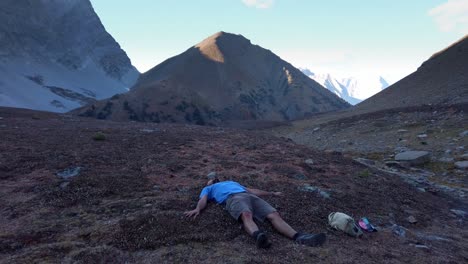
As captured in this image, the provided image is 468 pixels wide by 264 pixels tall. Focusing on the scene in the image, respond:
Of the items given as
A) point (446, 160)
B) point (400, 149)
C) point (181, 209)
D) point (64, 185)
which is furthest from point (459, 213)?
point (64, 185)

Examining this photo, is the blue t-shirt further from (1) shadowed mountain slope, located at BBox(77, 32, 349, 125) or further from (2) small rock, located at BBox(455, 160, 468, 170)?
(1) shadowed mountain slope, located at BBox(77, 32, 349, 125)

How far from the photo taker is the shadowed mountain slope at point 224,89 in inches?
2972

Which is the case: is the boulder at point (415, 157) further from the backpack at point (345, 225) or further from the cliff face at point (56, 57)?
the cliff face at point (56, 57)

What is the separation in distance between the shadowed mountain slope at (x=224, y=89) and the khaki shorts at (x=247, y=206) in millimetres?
63622

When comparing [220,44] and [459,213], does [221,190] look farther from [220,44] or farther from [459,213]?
[220,44]

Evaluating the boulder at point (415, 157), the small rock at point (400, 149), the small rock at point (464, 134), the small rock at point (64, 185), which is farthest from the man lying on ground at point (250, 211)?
the small rock at point (464, 134)

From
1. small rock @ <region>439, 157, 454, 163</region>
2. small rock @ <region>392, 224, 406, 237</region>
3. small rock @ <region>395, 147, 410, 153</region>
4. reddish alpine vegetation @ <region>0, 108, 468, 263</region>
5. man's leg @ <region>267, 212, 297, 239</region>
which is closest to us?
reddish alpine vegetation @ <region>0, 108, 468, 263</region>

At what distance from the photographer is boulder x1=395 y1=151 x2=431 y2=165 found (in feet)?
69.5

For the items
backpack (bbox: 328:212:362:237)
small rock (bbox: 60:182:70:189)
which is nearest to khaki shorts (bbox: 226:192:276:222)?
backpack (bbox: 328:212:362:237)

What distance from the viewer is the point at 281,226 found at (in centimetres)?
823

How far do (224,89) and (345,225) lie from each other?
115m

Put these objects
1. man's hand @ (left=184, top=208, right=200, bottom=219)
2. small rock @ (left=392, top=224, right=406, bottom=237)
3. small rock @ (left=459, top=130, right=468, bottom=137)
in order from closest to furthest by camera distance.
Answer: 1. man's hand @ (left=184, top=208, right=200, bottom=219)
2. small rock @ (left=392, top=224, right=406, bottom=237)
3. small rock @ (left=459, top=130, right=468, bottom=137)

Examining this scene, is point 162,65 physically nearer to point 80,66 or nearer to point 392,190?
point 80,66

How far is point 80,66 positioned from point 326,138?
15603 cm
